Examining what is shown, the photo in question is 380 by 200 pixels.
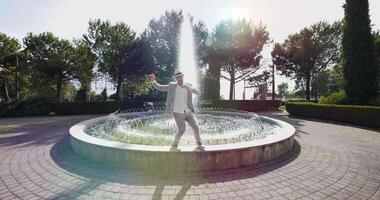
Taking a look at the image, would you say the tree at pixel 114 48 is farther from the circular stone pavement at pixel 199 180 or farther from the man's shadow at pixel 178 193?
the man's shadow at pixel 178 193

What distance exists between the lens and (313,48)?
33.5m

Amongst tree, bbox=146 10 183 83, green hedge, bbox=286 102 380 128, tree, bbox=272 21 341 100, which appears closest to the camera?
green hedge, bbox=286 102 380 128

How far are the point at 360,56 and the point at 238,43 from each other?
573 inches

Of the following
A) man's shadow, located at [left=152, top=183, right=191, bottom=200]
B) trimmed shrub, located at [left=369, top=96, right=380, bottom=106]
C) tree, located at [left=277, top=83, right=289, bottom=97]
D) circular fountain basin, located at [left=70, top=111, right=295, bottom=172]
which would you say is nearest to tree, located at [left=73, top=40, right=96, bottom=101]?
circular fountain basin, located at [left=70, top=111, right=295, bottom=172]

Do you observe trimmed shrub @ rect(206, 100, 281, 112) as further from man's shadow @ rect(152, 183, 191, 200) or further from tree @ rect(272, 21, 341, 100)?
man's shadow @ rect(152, 183, 191, 200)

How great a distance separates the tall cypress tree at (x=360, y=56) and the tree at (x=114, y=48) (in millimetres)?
19532

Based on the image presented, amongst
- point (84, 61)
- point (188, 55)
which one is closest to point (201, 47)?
point (188, 55)

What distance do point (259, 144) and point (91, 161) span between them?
3.73 m

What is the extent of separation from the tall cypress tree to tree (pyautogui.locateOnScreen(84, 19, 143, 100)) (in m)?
19.5

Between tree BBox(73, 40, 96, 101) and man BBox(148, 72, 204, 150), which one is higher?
tree BBox(73, 40, 96, 101)

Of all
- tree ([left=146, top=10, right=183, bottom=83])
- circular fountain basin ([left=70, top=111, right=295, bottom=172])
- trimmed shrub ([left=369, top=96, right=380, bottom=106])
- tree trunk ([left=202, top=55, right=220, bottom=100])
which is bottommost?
circular fountain basin ([left=70, top=111, right=295, bottom=172])

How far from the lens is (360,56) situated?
1636cm

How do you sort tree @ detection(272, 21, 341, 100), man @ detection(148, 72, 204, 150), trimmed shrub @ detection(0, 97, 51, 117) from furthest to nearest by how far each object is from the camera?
tree @ detection(272, 21, 341, 100), trimmed shrub @ detection(0, 97, 51, 117), man @ detection(148, 72, 204, 150)

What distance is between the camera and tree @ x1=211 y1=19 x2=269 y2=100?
29281mm
